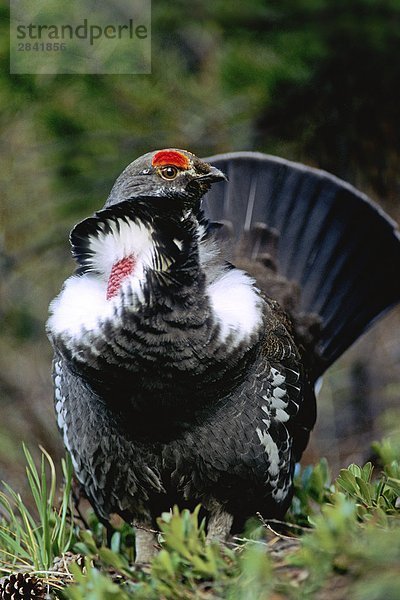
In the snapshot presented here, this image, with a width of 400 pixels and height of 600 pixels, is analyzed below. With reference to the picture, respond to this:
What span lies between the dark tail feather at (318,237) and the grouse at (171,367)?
506 millimetres

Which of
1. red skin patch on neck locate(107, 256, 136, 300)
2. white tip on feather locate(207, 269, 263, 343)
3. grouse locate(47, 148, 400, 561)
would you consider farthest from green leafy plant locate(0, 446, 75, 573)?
white tip on feather locate(207, 269, 263, 343)

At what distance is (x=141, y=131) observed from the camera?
5184 mm

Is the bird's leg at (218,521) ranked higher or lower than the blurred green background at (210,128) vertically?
lower

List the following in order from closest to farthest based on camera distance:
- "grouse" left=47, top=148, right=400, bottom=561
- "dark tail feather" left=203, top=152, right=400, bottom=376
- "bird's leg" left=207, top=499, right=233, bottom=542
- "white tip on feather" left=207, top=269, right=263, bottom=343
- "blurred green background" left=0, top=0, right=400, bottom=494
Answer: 1. "grouse" left=47, top=148, right=400, bottom=561
2. "white tip on feather" left=207, top=269, right=263, bottom=343
3. "bird's leg" left=207, top=499, right=233, bottom=542
4. "dark tail feather" left=203, top=152, right=400, bottom=376
5. "blurred green background" left=0, top=0, right=400, bottom=494

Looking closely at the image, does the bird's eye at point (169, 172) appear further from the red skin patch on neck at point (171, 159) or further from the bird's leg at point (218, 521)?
the bird's leg at point (218, 521)

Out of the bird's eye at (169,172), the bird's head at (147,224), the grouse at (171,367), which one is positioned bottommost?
the grouse at (171,367)

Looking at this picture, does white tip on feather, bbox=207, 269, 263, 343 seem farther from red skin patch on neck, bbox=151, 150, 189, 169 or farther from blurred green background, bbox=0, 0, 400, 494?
blurred green background, bbox=0, 0, 400, 494

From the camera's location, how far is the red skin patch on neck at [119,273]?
2.70 meters

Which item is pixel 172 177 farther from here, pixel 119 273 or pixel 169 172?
pixel 119 273

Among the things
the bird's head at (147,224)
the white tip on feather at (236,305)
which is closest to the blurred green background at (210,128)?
the white tip on feather at (236,305)

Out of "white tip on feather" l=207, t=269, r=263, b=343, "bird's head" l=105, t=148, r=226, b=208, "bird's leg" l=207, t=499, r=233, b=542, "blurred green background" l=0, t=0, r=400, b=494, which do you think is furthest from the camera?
"blurred green background" l=0, t=0, r=400, b=494

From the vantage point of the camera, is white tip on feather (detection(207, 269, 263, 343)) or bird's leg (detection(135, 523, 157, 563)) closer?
white tip on feather (detection(207, 269, 263, 343))

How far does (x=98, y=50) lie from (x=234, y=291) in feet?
7.83

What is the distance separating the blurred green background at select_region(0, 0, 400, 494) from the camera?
14.9ft
